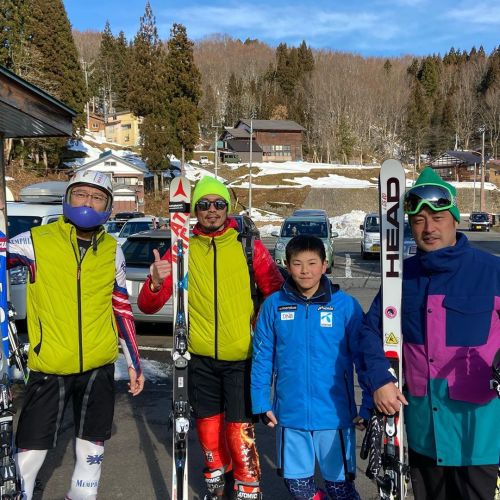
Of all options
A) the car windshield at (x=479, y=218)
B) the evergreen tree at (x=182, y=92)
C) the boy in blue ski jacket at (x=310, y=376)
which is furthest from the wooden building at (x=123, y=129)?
the boy in blue ski jacket at (x=310, y=376)

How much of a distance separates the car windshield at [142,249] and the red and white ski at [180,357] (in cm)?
516

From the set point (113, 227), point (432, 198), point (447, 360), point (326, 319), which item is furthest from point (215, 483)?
point (113, 227)

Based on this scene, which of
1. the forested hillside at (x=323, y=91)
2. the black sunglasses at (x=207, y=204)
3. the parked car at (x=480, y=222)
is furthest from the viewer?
the forested hillside at (x=323, y=91)

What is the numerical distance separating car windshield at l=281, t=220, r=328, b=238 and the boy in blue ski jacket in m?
14.4

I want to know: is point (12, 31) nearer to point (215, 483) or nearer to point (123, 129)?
point (123, 129)

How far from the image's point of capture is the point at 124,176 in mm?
49406

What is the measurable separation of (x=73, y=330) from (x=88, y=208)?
0.67 m

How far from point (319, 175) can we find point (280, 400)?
6142 cm

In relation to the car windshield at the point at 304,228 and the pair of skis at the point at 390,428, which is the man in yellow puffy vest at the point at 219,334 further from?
the car windshield at the point at 304,228

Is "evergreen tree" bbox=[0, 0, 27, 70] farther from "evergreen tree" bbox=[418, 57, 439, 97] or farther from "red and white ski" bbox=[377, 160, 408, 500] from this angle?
"evergreen tree" bbox=[418, 57, 439, 97]

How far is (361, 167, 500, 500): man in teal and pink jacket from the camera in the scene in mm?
2242

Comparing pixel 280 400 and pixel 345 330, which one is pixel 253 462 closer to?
pixel 280 400

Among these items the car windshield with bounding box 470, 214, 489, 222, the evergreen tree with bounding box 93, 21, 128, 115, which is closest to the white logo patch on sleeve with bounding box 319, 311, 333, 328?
the car windshield with bounding box 470, 214, 489, 222

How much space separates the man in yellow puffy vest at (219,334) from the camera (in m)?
3.12
